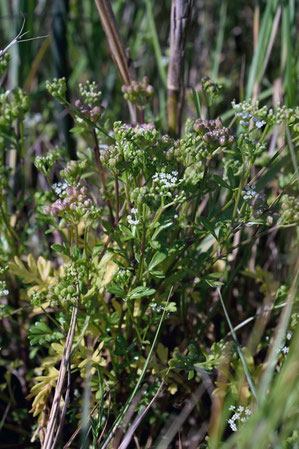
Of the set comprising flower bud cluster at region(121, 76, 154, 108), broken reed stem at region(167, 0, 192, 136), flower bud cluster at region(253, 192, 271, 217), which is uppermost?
broken reed stem at region(167, 0, 192, 136)

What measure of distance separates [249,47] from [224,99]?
0.49 metres

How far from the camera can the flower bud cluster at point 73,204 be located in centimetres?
121

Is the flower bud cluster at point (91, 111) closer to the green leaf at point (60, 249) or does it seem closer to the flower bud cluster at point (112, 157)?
the flower bud cluster at point (112, 157)

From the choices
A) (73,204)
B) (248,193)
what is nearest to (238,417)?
(248,193)

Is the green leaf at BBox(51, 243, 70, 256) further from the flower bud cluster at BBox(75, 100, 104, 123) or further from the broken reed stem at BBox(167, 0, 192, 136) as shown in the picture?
the broken reed stem at BBox(167, 0, 192, 136)

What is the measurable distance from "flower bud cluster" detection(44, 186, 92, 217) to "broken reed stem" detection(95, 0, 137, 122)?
0.52 m

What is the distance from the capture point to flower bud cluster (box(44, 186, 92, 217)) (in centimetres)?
121

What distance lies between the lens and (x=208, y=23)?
9.45 feet

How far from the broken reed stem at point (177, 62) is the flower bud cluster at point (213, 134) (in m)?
0.47

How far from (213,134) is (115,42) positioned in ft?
2.05

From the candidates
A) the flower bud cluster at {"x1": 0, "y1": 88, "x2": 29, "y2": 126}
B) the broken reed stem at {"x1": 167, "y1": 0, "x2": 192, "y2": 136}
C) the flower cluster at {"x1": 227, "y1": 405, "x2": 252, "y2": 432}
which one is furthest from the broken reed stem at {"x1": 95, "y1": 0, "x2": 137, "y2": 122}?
the flower cluster at {"x1": 227, "y1": 405, "x2": 252, "y2": 432}

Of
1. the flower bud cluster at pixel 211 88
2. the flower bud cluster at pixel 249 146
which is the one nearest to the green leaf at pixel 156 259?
the flower bud cluster at pixel 249 146

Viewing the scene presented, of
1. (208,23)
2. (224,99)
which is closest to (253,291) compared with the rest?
(224,99)

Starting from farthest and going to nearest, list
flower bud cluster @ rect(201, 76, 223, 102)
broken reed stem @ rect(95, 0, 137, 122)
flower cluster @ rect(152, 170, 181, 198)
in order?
broken reed stem @ rect(95, 0, 137, 122), flower bud cluster @ rect(201, 76, 223, 102), flower cluster @ rect(152, 170, 181, 198)
